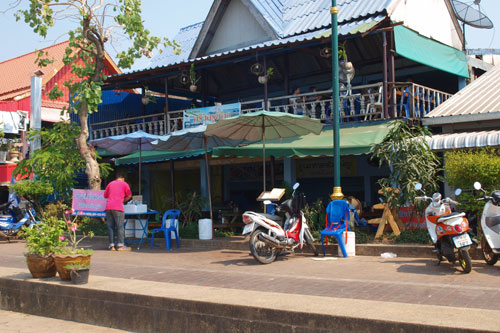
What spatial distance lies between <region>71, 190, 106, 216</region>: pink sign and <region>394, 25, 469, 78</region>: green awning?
7854mm

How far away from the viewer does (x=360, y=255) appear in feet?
31.1

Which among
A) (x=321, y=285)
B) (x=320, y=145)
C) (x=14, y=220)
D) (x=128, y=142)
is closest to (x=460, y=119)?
(x=320, y=145)

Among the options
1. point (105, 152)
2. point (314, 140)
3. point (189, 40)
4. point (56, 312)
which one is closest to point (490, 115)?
point (314, 140)

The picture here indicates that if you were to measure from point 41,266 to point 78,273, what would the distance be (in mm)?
832

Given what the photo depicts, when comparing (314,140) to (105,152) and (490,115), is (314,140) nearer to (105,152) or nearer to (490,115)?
(490,115)

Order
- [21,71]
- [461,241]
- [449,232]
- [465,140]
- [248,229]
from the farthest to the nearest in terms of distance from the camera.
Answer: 1. [21,71]
2. [465,140]
3. [248,229]
4. [449,232]
5. [461,241]

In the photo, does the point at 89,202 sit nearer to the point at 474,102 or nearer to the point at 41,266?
the point at 41,266

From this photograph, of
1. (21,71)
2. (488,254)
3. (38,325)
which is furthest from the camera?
(21,71)

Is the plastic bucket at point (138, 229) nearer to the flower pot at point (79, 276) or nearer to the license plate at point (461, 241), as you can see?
the flower pot at point (79, 276)

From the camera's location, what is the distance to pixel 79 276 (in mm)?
6500

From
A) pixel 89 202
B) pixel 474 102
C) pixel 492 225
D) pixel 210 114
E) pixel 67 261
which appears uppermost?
pixel 210 114

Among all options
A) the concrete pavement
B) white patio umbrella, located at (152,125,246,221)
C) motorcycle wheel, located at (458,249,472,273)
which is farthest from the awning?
white patio umbrella, located at (152,125,246,221)

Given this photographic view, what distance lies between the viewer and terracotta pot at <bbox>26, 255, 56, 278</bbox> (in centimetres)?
698

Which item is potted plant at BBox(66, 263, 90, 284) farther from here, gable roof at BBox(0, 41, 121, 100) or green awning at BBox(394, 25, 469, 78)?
gable roof at BBox(0, 41, 121, 100)
